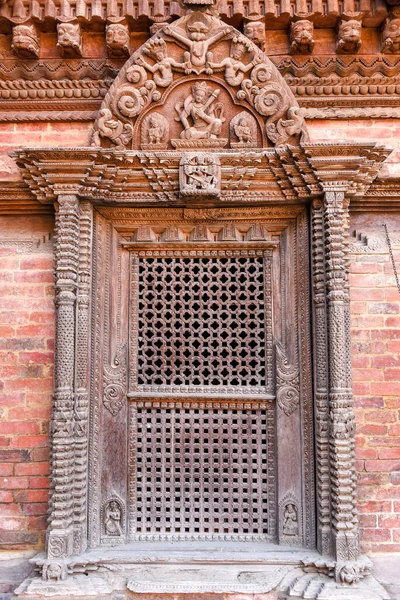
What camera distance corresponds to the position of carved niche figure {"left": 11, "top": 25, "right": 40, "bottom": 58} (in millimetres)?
4047

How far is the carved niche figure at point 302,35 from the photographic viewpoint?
3.98 meters

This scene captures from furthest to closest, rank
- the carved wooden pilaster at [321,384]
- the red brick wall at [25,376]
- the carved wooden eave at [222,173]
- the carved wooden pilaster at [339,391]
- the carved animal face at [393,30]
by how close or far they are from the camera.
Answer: the carved animal face at [393,30] < the red brick wall at [25,376] < the carved wooden eave at [222,173] < the carved wooden pilaster at [321,384] < the carved wooden pilaster at [339,391]

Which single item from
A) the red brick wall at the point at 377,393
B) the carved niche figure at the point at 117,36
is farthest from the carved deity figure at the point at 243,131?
the red brick wall at the point at 377,393

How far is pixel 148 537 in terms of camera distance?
3916 millimetres

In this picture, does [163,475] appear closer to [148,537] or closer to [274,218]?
[148,537]

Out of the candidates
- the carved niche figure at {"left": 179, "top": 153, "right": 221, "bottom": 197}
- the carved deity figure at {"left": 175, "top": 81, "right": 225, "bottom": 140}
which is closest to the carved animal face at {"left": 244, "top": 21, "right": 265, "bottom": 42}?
the carved deity figure at {"left": 175, "top": 81, "right": 225, "bottom": 140}

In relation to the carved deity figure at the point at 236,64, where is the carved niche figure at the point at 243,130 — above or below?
below

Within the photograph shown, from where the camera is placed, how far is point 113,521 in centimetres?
392

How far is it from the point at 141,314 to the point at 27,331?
956mm

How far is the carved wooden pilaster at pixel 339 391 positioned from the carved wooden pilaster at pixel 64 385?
198 cm

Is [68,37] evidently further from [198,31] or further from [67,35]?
[198,31]

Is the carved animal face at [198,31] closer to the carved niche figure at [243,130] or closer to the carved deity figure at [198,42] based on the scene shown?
the carved deity figure at [198,42]

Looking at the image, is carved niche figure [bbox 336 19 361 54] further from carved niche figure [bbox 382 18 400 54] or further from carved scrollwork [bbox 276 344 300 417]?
carved scrollwork [bbox 276 344 300 417]

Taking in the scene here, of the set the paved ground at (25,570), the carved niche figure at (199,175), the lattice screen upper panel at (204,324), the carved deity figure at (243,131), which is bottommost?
the paved ground at (25,570)
